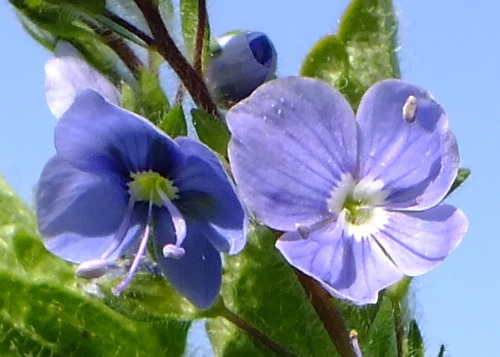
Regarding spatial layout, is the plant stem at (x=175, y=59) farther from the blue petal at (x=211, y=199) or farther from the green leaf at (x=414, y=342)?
the green leaf at (x=414, y=342)

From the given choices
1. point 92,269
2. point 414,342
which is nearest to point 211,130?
point 92,269

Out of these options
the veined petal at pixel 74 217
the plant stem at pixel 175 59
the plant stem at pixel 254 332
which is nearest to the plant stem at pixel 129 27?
the plant stem at pixel 175 59

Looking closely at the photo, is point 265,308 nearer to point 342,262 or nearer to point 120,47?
point 342,262

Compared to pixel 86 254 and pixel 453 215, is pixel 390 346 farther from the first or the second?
pixel 86 254

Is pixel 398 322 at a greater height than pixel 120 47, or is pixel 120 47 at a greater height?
pixel 120 47

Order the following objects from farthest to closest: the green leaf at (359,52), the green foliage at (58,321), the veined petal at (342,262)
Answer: the green leaf at (359,52) → the green foliage at (58,321) → the veined petal at (342,262)

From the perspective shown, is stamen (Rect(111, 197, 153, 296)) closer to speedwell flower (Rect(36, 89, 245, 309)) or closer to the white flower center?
speedwell flower (Rect(36, 89, 245, 309))


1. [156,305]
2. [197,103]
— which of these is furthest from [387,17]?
[156,305]
